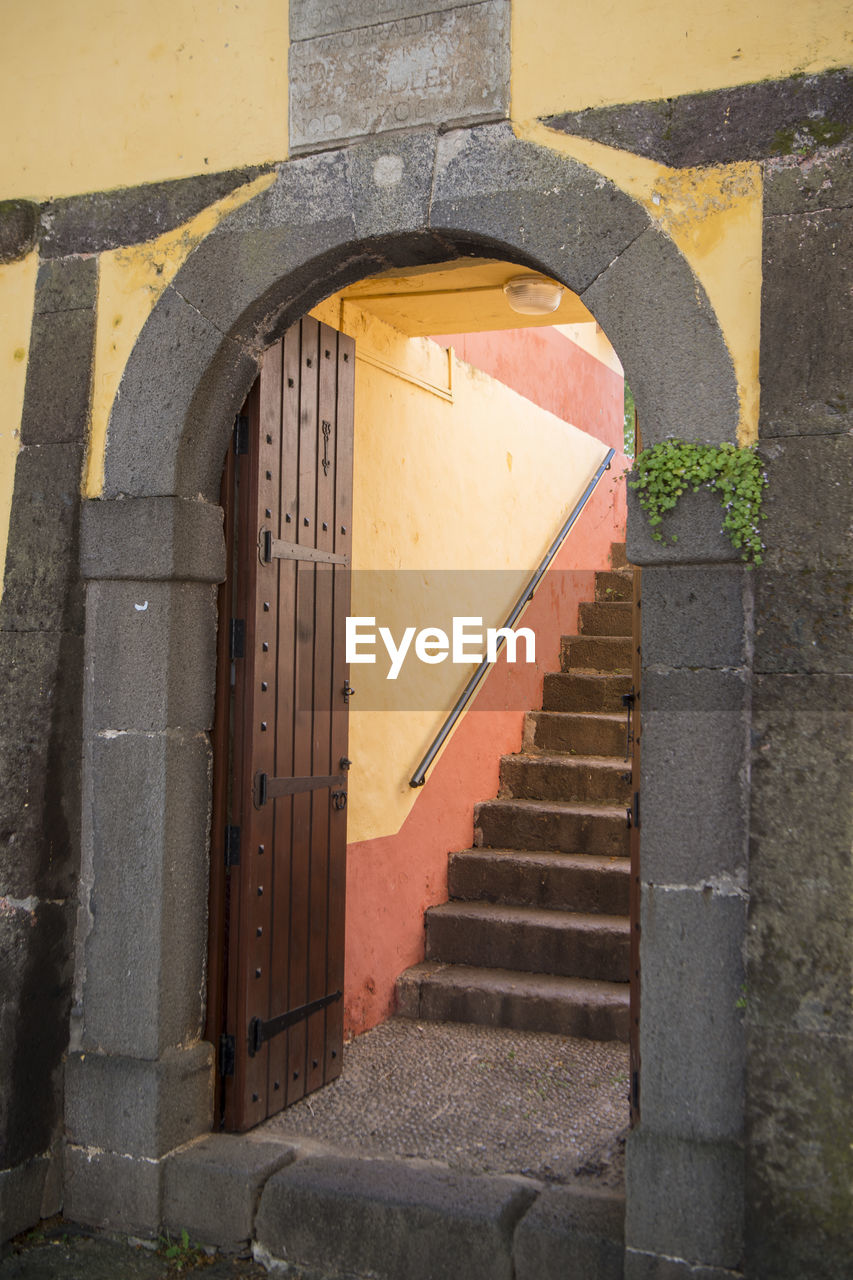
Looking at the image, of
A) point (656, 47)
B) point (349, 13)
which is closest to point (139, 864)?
point (349, 13)

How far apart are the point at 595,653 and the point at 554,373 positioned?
1.79 m

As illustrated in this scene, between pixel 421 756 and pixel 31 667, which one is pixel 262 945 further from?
pixel 421 756

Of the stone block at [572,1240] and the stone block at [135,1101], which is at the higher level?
the stone block at [135,1101]

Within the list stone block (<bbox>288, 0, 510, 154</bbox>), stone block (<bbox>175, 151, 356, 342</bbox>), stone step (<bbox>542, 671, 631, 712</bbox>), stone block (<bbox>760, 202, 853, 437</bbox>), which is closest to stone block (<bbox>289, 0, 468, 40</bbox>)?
stone block (<bbox>288, 0, 510, 154</bbox>)

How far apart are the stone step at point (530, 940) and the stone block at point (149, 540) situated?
2351 millimetres

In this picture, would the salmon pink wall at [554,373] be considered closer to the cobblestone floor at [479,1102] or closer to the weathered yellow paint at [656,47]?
the weathered yellow paint at [656,47]

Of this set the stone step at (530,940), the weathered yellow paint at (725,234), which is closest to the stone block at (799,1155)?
the weathered yellow paint at (725,234)

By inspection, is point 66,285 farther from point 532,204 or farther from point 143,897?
point 143,897

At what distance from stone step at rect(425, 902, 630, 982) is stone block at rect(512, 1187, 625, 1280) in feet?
5.89

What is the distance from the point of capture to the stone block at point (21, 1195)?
3.19 meters

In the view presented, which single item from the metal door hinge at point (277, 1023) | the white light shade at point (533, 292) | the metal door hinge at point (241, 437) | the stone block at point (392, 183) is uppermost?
the white light shade at point (533, 292)

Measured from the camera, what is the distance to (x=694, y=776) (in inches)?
111

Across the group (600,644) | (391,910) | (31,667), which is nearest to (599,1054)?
(391,910)
